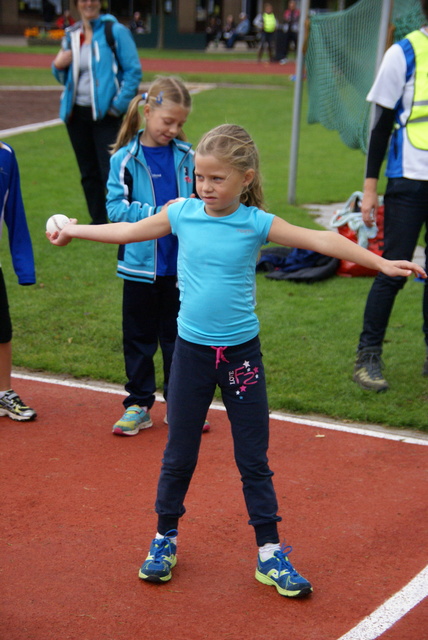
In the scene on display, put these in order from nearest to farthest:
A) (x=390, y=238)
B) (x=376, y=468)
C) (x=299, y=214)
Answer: (x=376, y=468), (x=390, y=238), (x=299, y=214)

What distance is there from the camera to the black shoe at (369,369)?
5.72m

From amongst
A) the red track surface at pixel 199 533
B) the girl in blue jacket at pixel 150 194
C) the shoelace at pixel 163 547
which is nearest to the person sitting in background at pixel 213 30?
the girl in blue jacket at pixel 150 194

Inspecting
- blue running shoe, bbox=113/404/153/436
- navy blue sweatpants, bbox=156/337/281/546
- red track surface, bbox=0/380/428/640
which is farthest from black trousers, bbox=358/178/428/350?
navy blue sweatpants, bbox=156/337/281/546

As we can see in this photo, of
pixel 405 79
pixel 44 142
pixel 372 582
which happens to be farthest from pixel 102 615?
pixel 44 142

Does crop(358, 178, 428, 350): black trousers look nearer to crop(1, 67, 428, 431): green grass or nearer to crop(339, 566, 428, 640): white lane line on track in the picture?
crop(1, 67, 428, 431): green grass

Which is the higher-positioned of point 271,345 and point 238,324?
point 238,324

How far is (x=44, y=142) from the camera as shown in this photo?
16.2 meters

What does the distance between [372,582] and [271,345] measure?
10.3 feet

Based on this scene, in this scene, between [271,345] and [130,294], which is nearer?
[130,294]

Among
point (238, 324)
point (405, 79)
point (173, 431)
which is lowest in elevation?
point (173, 431)

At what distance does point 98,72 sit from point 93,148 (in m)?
0.90

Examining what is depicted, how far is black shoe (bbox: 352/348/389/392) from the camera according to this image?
5723 mm

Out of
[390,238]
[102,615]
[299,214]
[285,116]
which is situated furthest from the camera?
[285,116]

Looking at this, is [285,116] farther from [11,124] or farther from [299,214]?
[299,214]
